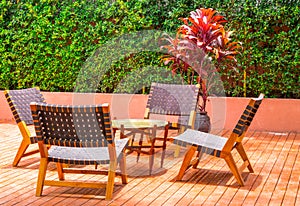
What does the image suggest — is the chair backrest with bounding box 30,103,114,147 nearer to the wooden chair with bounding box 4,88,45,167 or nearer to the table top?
the table top

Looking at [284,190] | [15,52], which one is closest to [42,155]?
[284,190]

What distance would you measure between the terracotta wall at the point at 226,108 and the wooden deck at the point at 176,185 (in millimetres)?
1789

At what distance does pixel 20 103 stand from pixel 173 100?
78.9 inches

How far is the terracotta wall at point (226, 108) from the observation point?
9164 millimetres

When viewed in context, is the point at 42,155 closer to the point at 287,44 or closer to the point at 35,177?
the point at 35,177

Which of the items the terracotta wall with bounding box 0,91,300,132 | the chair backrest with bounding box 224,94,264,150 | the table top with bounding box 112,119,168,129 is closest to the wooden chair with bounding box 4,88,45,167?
the table top with bounding box 112,119,168,129

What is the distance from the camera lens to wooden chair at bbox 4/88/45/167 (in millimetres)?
6386

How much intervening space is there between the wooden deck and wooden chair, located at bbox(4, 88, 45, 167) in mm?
186

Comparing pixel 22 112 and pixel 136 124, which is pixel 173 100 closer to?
pixel 136 124

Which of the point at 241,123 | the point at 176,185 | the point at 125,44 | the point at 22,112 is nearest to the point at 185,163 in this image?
the point at 176,185

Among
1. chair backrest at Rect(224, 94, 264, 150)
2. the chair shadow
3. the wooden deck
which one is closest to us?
the wooden deck

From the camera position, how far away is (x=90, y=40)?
32.7ft

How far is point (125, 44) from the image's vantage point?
9.77 m

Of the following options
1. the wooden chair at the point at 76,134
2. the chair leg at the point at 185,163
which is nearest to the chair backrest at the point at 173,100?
the chair leg at the point at 185,163
